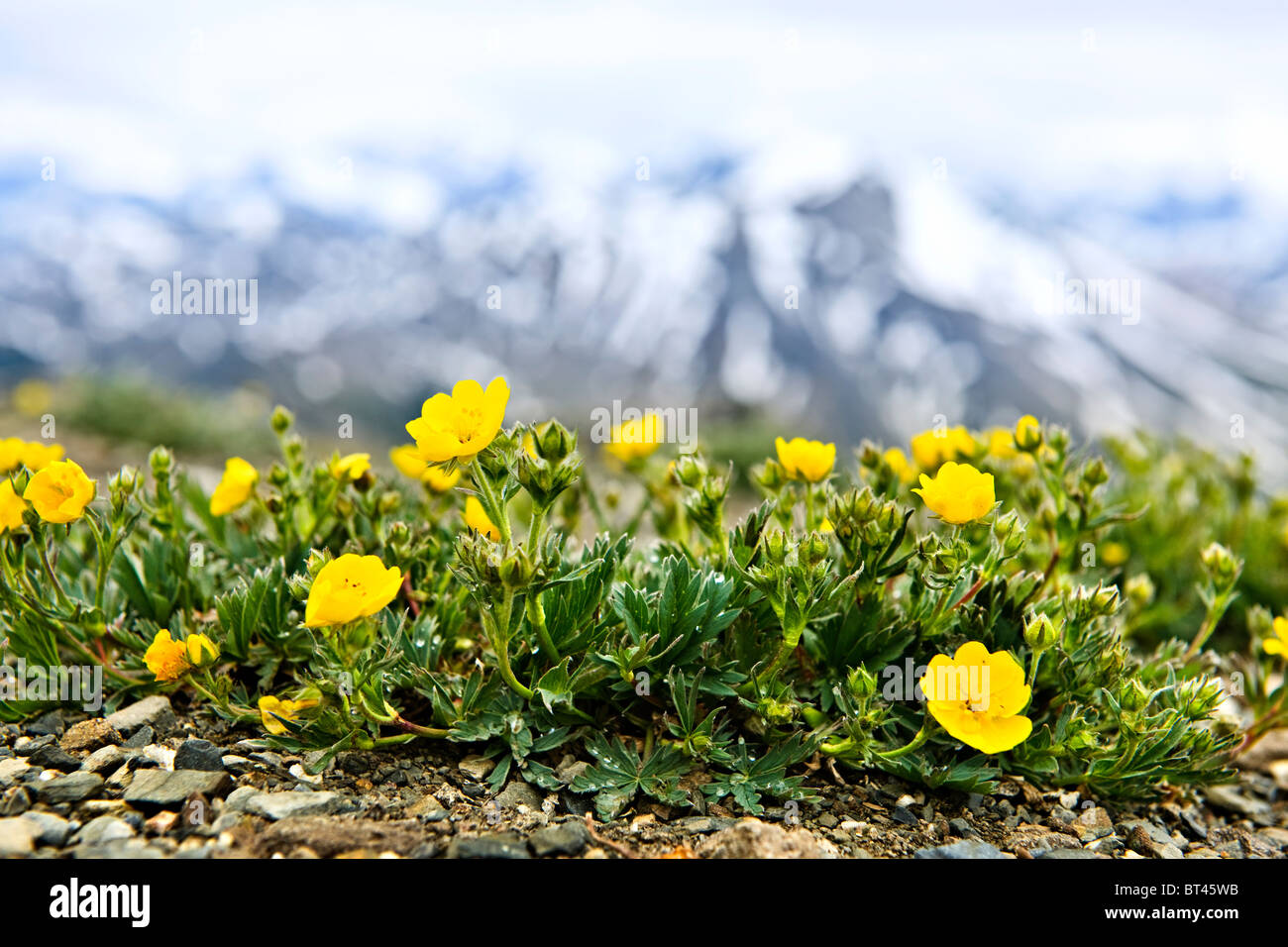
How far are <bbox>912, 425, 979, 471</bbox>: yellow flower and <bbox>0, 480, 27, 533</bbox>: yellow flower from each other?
2849mm

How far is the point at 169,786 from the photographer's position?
2.24 metres

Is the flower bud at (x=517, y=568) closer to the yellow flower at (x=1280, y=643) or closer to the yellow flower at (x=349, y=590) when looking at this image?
the yellow flower at (x=349, y=590)

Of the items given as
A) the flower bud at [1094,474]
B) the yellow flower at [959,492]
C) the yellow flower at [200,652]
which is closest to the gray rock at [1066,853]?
the yellow flower at [959,492]

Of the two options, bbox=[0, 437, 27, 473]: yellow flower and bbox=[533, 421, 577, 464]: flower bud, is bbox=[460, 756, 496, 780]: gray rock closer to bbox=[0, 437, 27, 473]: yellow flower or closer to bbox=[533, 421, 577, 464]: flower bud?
bbox=[533, 421, 577, 464]: flower bud

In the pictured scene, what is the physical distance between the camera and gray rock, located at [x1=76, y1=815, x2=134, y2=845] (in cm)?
204

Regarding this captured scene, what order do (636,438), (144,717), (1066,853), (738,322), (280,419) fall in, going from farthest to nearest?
(738,322)
(636,438)
(280,419)
(144,717)
(1066,853)

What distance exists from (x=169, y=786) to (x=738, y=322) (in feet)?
375

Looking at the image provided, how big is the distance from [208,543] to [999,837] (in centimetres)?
289

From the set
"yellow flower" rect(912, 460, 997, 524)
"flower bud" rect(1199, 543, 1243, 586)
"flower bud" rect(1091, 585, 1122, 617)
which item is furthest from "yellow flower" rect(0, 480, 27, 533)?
"flower bud" rect(1199, 543, 1243, 586)

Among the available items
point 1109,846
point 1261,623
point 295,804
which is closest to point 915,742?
point 1109,846

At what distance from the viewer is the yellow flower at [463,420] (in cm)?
202

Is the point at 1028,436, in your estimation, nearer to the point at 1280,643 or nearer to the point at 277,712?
the point at 1280,643

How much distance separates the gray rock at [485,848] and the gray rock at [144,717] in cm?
111
